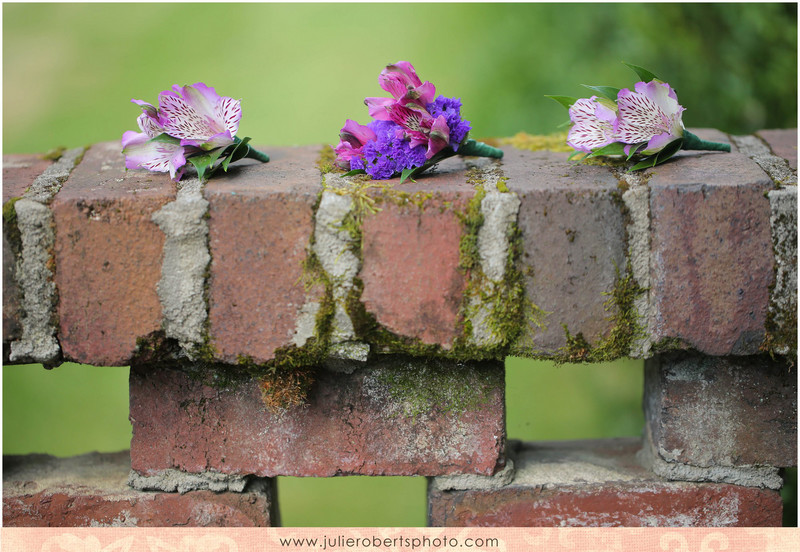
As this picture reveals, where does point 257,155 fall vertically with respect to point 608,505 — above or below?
above

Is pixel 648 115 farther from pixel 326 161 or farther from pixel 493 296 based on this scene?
pixel 326 161

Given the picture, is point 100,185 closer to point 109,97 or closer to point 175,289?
point 175,289

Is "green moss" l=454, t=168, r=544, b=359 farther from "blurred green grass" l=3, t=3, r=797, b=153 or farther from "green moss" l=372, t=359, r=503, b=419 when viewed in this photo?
"blurred green grass" l=3, t=3, r=797, b=153

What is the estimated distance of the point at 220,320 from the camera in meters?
1.28

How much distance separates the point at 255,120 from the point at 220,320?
2.52m

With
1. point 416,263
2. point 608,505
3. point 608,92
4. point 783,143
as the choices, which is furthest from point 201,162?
point 783,143

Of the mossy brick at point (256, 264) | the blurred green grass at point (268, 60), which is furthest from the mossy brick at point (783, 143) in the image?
the blurred green grass at point (268, 60)

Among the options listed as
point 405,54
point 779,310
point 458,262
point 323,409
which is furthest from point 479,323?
point 405,54

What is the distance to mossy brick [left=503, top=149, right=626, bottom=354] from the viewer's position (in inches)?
49.4

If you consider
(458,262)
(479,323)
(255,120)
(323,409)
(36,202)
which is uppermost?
(255,120)

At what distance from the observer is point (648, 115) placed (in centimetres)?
145

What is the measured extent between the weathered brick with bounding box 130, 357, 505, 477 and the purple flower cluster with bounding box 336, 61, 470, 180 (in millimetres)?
362

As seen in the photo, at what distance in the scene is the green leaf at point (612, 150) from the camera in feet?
4.66

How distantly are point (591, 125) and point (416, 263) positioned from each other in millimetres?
497
